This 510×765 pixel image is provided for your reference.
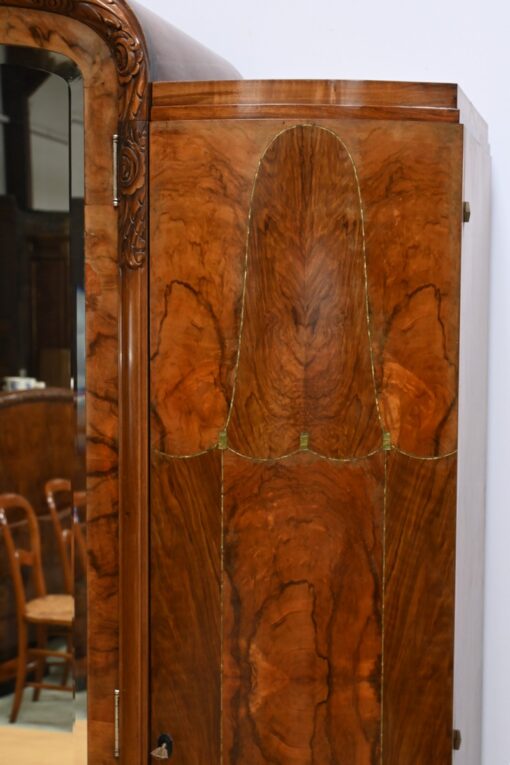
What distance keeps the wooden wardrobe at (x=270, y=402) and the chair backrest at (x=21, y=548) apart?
0.10 meters

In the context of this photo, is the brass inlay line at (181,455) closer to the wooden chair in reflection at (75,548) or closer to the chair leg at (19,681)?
the wooden chair in reflection at (75,548)

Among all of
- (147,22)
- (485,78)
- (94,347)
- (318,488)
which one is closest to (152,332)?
(94,347)

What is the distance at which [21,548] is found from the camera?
5.41 ft

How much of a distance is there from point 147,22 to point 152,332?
19.0 inches

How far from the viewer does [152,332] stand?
62.6 inches

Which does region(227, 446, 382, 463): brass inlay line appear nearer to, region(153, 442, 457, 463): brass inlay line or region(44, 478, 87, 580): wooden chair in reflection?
region(153, 442, 457, 463): brass inlay line

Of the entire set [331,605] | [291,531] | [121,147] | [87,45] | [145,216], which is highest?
[87,45]

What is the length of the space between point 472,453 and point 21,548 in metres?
0.81

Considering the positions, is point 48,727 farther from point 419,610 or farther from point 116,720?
point 419,610

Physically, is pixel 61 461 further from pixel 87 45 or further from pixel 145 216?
pixel 87 45

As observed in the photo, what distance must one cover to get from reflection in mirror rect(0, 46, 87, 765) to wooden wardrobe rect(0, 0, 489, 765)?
0.13ft

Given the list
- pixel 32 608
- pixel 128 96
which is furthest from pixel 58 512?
pixel 128 96

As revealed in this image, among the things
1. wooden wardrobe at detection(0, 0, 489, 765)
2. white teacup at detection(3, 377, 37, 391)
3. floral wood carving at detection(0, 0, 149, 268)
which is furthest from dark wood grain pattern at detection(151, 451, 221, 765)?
floral wood carving at detection(0, 0, 149, 268)

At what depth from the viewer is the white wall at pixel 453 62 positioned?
2094 mm
